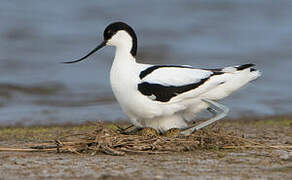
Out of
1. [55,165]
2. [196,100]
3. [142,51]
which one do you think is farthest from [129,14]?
[55,165]

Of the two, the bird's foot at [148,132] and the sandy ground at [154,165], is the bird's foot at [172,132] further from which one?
the sandy ground at [154,165]

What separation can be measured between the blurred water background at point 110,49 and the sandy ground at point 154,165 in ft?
11.1

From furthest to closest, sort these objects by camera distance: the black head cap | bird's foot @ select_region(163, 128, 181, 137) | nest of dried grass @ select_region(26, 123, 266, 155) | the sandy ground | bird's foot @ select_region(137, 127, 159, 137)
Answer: the black head cap
bird's foot @ select_region(163, 128, 181, 137)
bird's foot @ select_region(137, 127, 159, 137)
nest of dried grass @ select_region(26, 123, 266, 155)
the sandy ground

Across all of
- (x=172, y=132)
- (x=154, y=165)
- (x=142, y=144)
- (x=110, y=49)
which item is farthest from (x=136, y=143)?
(x=110, y=49)

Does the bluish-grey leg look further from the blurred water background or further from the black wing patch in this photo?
the blurred water background

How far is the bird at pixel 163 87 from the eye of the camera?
5777mm

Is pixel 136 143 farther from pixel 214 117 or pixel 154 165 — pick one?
pixel 214 117

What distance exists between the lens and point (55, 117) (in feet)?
29.5

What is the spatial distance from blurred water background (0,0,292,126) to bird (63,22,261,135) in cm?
290

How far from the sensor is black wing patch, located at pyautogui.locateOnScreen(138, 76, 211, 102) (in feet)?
18.8

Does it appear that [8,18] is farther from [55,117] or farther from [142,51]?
[55,117]

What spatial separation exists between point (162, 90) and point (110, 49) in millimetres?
7026

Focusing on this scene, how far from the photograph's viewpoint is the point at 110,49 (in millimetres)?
12703

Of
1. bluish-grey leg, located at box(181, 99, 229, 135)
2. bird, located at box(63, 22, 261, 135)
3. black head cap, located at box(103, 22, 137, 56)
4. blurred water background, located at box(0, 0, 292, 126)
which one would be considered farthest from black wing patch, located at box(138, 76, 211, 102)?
blurred water background, located at box(0, 0, 292, 126)
